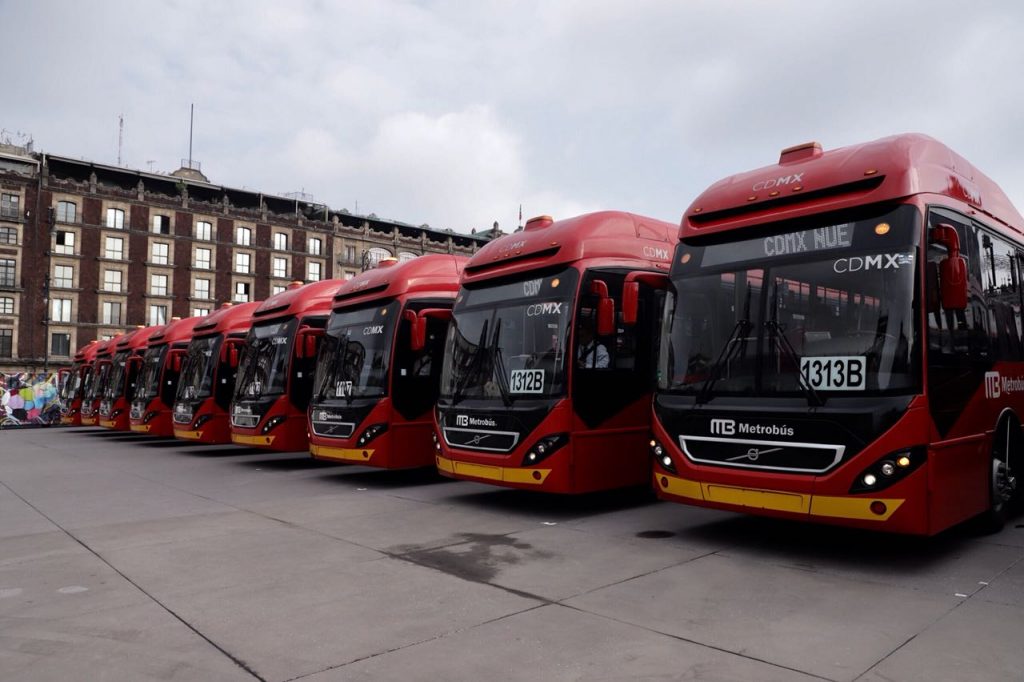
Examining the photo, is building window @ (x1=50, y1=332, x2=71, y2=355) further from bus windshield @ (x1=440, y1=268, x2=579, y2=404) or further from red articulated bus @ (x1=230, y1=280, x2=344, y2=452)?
bus windshield @ (x1=440, y1=268, x2=579, y2=404)

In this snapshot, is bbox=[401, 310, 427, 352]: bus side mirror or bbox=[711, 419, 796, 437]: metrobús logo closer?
bbox=[711, 419, 796, 437]: metrobús logo

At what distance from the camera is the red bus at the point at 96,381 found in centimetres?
2728

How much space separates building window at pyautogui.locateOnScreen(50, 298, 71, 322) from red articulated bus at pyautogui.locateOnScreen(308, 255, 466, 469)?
57.1 metres

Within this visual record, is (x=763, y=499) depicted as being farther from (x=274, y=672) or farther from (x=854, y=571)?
(x=274, y=672)

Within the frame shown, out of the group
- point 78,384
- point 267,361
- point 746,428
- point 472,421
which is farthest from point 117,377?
point 746,428

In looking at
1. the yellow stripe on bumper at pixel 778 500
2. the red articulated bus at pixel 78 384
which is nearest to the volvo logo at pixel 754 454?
the yellow stripe on bumper at pixel 778 500

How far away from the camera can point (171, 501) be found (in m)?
10.8

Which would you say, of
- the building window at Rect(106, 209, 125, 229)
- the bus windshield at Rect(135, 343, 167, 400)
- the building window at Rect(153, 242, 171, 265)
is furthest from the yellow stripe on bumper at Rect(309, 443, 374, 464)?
the building window at Rect(106, 209, 125, 229)

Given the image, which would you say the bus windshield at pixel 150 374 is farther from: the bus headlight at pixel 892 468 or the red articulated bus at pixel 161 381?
the bus headlight at pixel 892 468

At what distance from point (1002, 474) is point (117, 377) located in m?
25.2

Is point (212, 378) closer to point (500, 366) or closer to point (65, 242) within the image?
point (500, 366)

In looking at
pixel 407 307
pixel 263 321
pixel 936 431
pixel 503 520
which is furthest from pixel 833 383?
pixel 263 321

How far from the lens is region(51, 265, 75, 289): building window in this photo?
6003 cm

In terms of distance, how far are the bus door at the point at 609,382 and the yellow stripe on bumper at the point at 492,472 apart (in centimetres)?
49
